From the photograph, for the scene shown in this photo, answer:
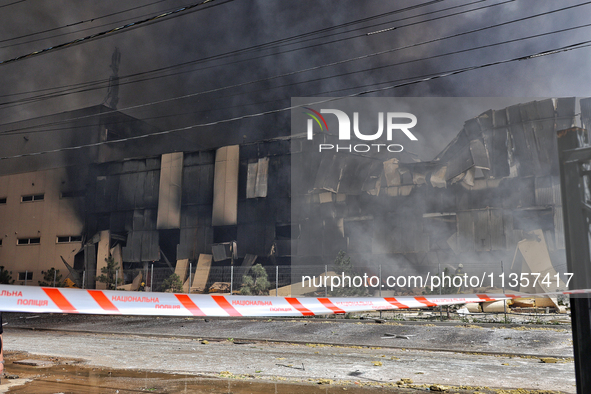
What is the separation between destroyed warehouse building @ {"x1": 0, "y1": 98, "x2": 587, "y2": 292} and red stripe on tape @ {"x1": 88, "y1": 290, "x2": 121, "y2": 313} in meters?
15.8

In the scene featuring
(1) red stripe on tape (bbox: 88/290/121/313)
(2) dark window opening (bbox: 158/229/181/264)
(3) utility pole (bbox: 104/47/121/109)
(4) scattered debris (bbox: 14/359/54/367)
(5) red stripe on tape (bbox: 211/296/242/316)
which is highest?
(3) utility pole (bbox: 104/47/121/109)

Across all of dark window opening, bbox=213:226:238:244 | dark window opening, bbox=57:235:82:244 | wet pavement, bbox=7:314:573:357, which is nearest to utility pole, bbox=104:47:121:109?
dark window opening, bbox=57:235:82:244

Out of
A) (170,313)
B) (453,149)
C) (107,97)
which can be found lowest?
(170,313)

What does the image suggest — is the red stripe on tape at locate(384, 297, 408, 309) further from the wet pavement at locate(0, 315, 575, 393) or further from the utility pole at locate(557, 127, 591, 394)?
the utility pole at locate(557, 127, 591, 394)

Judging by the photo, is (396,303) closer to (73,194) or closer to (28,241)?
(73,194)

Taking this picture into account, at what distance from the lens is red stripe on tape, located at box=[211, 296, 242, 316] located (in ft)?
15.0

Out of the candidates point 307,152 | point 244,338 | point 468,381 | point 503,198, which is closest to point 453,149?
point 503,198

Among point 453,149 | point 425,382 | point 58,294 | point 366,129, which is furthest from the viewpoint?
point 366,129

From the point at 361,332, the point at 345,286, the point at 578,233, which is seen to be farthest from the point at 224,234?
the point at 578,233

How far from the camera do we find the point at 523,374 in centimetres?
626

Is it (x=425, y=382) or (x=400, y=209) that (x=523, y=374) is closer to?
(x=425, y=382)

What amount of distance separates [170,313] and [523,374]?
17.6 ft

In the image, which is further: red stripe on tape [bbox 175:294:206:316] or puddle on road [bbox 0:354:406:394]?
puddle on road [bbox 0:354:406:394]

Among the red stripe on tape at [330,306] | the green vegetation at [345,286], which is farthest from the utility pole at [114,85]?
the red stripe on tape at [330,306]
